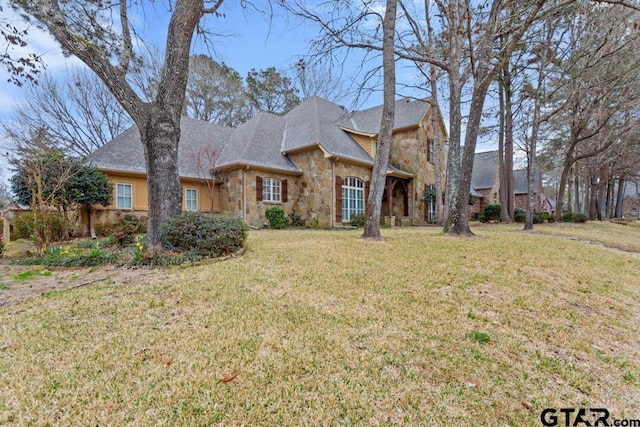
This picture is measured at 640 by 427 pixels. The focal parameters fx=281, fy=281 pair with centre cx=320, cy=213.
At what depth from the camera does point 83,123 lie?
16594 millimetres

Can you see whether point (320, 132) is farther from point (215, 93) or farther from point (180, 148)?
point (215, 93)

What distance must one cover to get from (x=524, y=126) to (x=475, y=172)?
1257 centimetres

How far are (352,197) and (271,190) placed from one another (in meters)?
3.99

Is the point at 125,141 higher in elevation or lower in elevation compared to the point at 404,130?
lower

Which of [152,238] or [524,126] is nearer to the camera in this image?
[152,238]

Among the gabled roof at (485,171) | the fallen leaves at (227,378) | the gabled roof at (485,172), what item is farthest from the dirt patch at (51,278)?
the gabled roof at (485,171)

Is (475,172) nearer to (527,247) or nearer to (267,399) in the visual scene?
(527,247)

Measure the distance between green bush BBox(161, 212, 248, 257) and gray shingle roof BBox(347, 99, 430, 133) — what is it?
483 inches

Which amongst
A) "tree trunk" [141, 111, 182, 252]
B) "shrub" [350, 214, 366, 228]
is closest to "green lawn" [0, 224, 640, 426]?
"tree trunk" [141, 111, 182, 252]

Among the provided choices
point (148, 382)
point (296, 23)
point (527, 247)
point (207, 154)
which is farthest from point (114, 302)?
point (207, 154)

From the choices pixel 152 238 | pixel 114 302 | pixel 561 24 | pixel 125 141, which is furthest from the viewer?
pixel 125 141

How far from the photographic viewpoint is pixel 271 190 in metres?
12.8

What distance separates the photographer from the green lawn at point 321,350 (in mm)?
1632

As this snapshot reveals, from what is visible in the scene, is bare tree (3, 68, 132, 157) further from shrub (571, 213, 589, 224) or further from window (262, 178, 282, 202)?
shrub (571, 213, 589, 224)
